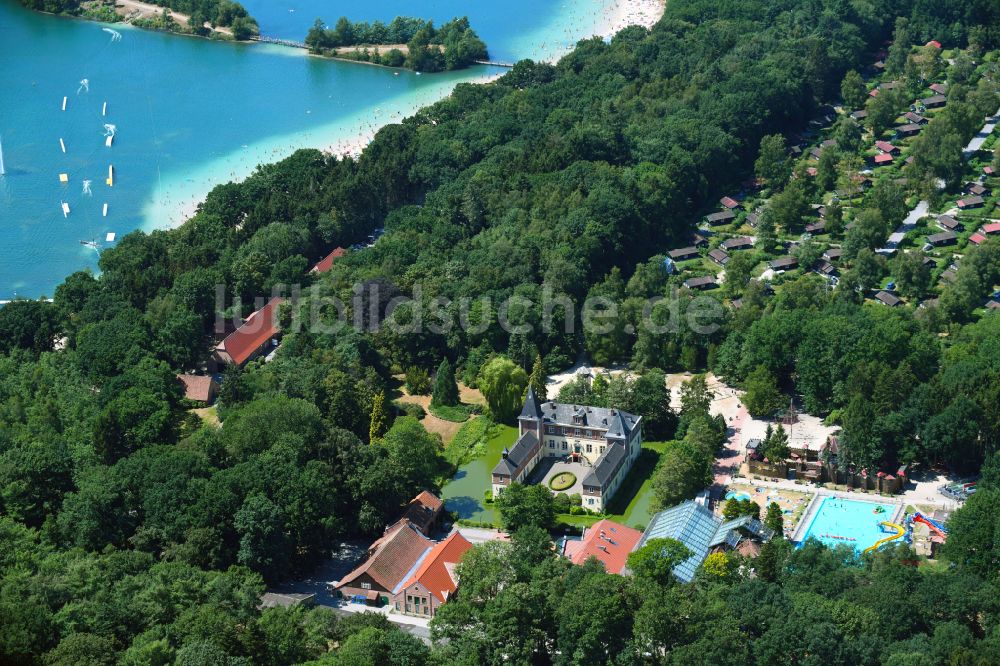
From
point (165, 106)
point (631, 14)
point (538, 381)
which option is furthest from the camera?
point (631, 14)

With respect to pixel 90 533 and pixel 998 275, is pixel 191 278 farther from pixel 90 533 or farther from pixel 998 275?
pixel 998 275

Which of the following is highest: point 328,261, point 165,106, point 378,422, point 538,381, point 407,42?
point 407,42

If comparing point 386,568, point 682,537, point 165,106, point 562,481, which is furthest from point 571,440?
point 165,106

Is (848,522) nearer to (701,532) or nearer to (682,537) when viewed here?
(701,532)

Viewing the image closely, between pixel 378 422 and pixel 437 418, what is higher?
pixel 378 422

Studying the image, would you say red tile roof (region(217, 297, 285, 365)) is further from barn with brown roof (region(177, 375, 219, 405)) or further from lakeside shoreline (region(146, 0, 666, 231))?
lakeside shoreline (region(146, 0, 666, 231))

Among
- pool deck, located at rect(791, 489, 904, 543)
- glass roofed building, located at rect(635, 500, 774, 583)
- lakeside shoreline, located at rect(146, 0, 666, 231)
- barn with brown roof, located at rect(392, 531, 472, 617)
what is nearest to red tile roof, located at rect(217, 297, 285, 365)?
lakeside shoreline, located at rect(146, 0, 666, 231)
